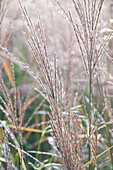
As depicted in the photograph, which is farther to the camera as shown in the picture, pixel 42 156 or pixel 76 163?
pixel 42 156

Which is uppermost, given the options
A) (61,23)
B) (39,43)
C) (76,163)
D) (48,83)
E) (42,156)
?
(61,23)

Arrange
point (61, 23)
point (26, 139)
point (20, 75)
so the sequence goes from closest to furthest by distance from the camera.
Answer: point (26, 139) → point (20, 75) → point (61, 23)

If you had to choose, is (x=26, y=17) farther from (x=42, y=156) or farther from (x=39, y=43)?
(x=42, y=156)

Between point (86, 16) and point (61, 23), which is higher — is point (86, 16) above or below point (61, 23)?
below

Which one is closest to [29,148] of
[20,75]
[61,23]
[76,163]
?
[76,163]

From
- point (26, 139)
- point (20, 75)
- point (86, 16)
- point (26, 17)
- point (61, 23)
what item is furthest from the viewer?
point (61, 23)

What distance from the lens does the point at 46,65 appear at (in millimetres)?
680

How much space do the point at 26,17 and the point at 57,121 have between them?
33 centimetres

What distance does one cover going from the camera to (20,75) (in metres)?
3.16

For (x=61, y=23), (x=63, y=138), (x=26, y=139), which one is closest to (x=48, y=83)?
(x=63, y=138)

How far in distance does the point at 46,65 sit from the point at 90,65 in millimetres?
206

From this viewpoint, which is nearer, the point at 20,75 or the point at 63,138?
the point at 63,138

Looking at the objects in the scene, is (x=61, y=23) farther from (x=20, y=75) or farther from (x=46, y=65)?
(x=46, y=65)

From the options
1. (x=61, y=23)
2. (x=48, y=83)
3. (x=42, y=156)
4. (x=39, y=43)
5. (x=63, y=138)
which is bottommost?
(x=42, y=156)
